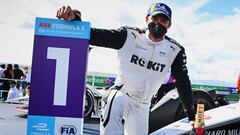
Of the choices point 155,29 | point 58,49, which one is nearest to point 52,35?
point 58,49

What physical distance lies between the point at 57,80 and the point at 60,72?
0.18ft

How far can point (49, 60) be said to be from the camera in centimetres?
231

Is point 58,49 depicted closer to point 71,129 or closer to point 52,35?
point 52,35

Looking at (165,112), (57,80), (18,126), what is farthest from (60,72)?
(18,126)

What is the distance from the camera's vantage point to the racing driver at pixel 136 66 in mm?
2568

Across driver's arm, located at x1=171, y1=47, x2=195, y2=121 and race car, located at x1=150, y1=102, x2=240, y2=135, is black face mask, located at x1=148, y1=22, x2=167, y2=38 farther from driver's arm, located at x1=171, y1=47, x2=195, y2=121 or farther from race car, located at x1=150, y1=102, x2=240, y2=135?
race car, located at x1=150, y1=102, x2=240, y2=135

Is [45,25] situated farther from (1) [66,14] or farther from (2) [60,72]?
(2) [60,72]

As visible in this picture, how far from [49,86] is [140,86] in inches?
29.2

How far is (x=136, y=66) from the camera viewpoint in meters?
2.69

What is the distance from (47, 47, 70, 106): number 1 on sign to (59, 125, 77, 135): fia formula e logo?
0.15 m

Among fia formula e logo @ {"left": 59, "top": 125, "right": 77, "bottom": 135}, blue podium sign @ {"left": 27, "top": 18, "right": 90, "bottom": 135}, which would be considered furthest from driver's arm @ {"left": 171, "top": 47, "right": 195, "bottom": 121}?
fia formula e logo @ {"left": 59, "top": 125, "right": 77, "bottom": 135}

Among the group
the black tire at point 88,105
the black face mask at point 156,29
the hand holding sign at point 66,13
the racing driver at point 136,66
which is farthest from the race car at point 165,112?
the hand holding sign at point 66,13

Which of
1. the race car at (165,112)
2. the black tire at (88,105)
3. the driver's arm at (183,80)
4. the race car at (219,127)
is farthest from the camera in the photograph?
the black tire at (88,105)

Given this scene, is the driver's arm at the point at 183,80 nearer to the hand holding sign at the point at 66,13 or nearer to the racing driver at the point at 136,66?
the racing driver at the point at 136,66
